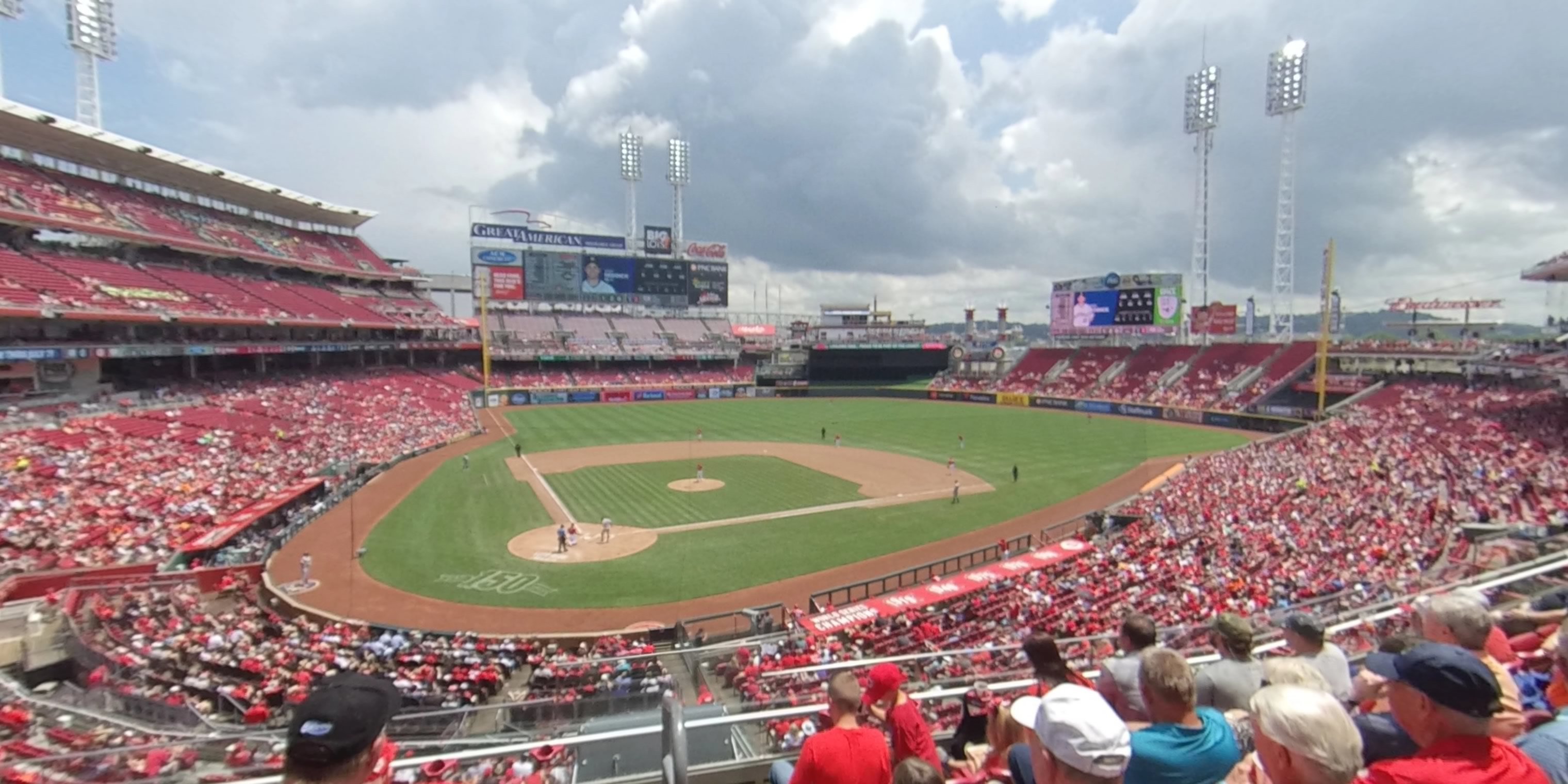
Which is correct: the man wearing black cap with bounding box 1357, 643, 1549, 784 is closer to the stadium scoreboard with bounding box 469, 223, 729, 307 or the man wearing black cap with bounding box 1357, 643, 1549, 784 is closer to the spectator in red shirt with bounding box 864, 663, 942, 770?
the spectator in red shirt with bounding box 864, 663, 942, 770

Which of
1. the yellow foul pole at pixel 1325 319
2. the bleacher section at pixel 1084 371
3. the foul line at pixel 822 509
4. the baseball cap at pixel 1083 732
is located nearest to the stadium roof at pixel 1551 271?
the yellow foul pole at pixel 1325 319

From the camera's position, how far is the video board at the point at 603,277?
235 ft

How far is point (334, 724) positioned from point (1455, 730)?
3.98 m

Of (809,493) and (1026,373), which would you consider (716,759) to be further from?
(1026,373)

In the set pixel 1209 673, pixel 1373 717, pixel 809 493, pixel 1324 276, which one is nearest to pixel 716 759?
pixel 1209 673

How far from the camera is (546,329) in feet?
246

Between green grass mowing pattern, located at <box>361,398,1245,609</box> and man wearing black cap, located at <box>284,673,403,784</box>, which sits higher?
man wearing black cap, located at <box>284,673,403,784</box>

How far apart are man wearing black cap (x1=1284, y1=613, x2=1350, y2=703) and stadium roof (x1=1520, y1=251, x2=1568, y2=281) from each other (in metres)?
35.4

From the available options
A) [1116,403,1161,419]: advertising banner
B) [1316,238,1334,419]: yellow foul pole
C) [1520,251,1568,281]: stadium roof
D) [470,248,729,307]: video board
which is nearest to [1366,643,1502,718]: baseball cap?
[1520,251,1568,281]: stadium roof

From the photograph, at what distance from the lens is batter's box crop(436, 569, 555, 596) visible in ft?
62.4

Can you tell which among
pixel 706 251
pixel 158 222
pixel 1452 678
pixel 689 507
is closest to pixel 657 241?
pixel 706 251

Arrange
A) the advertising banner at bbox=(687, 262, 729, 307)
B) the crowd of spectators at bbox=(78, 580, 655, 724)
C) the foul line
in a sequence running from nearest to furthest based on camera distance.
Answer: the crowd of spectators at bbox=(78, 580, 655, 724)
the foul line
the advertising banner at bbox=(687, 262, 729, 307)

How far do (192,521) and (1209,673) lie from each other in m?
25.7

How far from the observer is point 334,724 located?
2.29 meters
